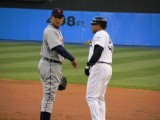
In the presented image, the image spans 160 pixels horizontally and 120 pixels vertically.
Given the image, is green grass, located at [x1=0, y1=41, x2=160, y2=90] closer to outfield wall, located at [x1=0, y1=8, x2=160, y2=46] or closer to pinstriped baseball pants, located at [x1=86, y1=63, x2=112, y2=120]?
outfield wall, located at [x1=0, y1=8, x2=160, y2=46]

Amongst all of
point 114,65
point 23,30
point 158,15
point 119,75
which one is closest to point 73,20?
point 23,30

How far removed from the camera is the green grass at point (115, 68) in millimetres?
13071

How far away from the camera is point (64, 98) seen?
1041cm

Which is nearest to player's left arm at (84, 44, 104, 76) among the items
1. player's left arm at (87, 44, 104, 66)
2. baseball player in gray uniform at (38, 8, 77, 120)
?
player's left arm at (87, 44, 104, 66)

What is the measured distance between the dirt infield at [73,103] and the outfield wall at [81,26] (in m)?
14.1

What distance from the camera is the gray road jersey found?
6.83 metres

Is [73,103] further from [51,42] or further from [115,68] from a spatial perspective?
[115,68]

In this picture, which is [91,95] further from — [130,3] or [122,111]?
[130,3]

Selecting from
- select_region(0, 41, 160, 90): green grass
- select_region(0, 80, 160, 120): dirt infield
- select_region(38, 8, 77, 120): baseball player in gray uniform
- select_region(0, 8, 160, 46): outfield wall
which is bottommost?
select_region(0, 80, 160, 120): dirt infield

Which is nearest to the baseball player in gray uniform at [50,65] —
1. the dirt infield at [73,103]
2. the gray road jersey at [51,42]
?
the gray road jersey at [51,42]

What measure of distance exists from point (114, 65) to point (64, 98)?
6.39 meters

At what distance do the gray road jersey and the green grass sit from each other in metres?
5.58

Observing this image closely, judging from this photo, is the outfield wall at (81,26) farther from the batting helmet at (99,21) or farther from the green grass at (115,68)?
the batting helmet at (99,21)

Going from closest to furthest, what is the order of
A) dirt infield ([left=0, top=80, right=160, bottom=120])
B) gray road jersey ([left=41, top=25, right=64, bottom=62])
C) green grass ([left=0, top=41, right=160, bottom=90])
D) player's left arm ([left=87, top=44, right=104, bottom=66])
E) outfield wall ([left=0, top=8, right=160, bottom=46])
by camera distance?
player's left arm ([left=87, top=44, right=104, bottom=66]) < gray road jersey ([left=41, top=25, right=64, bottom=62]) < dirt infield ([left=0, top=80, right=160, bottom=120]) < green grass ([left=0, top=41, right=160, bottom=90]) < outfield wall ([left=0, top=8, right=160, bottom=46])
